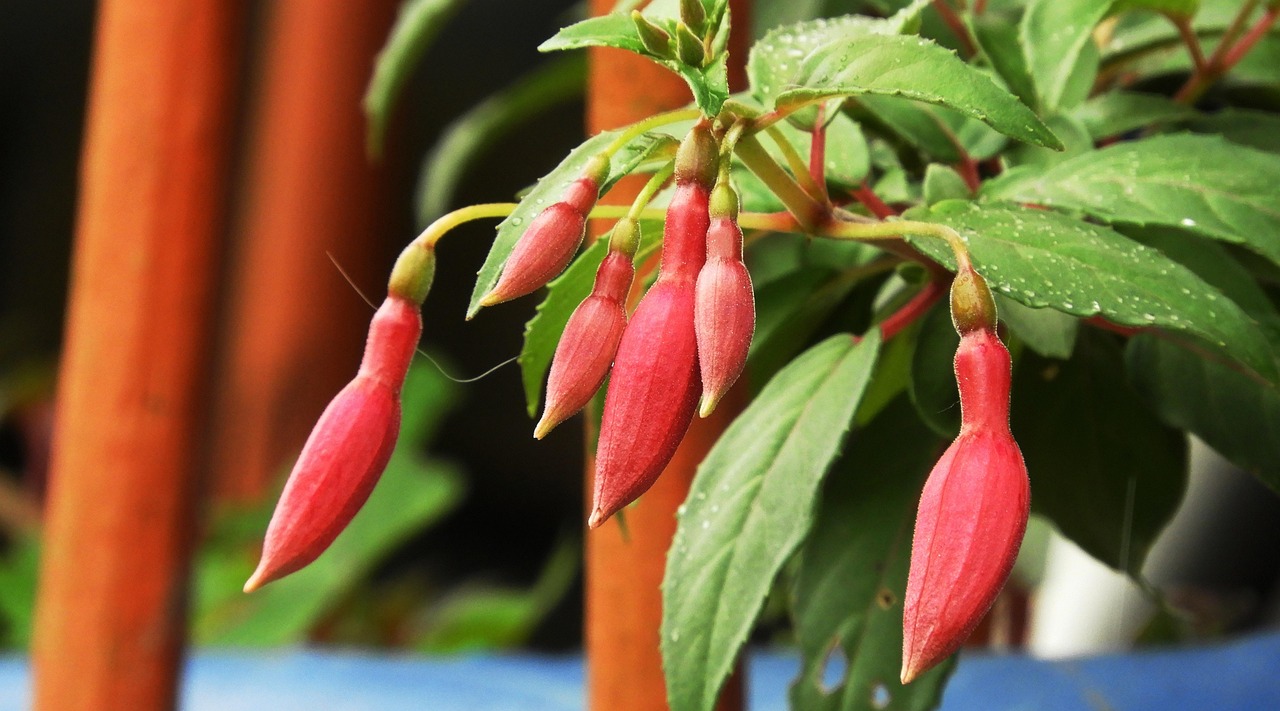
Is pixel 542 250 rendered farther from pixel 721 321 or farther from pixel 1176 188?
pixel 1176 188

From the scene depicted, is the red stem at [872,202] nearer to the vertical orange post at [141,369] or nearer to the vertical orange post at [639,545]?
the vertical orange post at [639,545]

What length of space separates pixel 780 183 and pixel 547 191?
0.06 m

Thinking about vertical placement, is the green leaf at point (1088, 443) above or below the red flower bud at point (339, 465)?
below

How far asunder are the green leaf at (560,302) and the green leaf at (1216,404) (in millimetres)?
173

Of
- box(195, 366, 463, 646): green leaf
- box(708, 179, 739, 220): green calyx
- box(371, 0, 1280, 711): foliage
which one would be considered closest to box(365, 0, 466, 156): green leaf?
box(371, 0, 1280, 711): foliage

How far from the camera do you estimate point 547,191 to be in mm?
271

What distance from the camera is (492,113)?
64cm

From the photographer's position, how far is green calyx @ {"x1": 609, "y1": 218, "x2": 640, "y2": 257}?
25 cm

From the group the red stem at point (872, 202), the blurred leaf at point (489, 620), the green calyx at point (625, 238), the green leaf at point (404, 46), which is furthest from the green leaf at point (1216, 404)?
the blurred leaf at point (489, 620)

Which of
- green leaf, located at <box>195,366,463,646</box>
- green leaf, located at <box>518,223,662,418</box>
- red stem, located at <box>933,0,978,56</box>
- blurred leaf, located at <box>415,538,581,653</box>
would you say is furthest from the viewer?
blurred leaf, located at <box>415,538,581,653</box>

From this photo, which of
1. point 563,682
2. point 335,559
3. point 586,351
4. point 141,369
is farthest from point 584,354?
point 335,559

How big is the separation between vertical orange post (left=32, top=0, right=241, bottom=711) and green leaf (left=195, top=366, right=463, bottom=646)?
0.50 metres

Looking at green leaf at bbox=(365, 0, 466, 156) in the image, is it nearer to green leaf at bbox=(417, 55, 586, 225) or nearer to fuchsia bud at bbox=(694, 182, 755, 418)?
green leaf at bbox=(417, 55, 586, 225)

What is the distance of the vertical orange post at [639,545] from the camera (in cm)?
39
